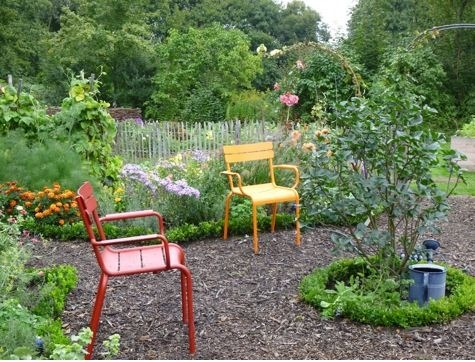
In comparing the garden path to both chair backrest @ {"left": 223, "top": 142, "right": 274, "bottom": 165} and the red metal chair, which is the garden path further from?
the red metal chair

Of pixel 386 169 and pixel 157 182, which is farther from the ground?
pixel 386 169

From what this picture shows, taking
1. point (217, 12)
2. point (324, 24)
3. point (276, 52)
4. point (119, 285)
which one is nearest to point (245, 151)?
point (119, 285)

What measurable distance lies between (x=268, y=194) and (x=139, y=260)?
2206 millimetres

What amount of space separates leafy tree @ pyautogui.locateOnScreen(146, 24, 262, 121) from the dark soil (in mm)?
14571

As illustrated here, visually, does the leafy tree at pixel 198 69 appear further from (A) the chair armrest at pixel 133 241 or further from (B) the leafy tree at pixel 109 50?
(A) the chair armrest at pixel 133 241

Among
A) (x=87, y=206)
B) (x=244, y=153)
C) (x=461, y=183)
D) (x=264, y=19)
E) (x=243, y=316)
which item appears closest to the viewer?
(x=87, y=206)

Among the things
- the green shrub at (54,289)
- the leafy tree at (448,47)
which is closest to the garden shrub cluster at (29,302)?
the green shrub at (54,289)

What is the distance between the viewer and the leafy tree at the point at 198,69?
1983 cm

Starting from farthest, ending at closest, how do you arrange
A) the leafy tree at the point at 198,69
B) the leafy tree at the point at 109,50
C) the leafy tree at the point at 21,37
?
the leafy tree at the point at 21,37 < the leafy tree at the point at 198,69 < the leafy tree at the point at 109,50

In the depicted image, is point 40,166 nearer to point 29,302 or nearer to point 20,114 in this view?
point 20,114

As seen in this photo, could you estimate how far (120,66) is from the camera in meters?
20.5

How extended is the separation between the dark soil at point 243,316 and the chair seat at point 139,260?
0.46m

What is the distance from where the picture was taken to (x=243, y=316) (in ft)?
12.4

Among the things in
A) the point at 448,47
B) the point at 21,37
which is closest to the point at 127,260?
the point at 448,47
